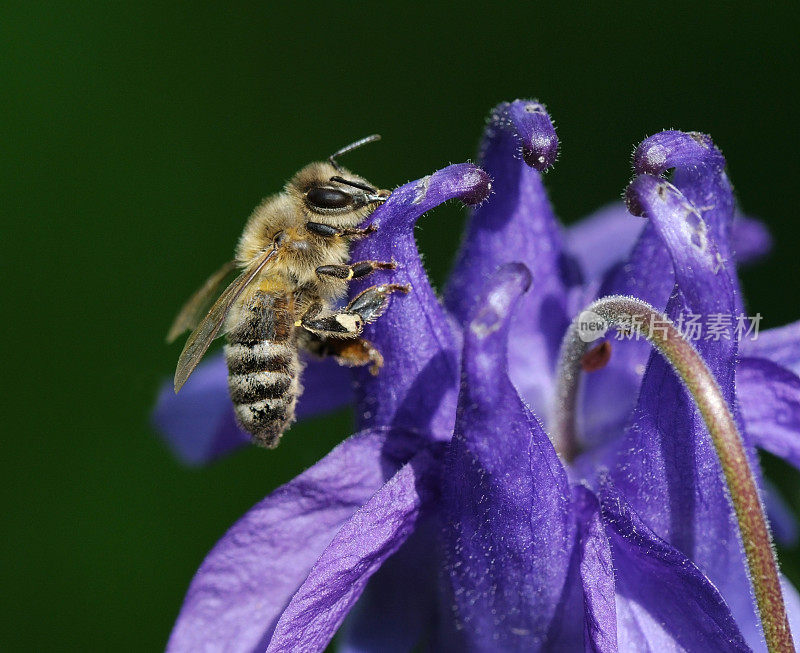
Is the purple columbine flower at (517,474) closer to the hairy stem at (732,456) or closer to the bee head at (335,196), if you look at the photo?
the hairy stem at (732,456)

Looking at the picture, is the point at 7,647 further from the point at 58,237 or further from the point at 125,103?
the point at 125,103

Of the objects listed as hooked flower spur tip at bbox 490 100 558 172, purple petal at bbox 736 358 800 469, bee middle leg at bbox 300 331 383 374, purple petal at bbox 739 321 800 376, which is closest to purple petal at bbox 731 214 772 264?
purple petal at bbox 739 321 800 376

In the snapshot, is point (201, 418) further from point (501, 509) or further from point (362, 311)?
point (501, 509)

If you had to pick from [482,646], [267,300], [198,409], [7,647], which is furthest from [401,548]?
[7,647]

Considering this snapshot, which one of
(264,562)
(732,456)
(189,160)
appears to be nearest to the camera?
(732,456)

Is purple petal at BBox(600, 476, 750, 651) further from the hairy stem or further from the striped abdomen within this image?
the striped abdomen

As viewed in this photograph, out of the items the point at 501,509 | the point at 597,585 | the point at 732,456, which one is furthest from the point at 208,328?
the point at 732,456
